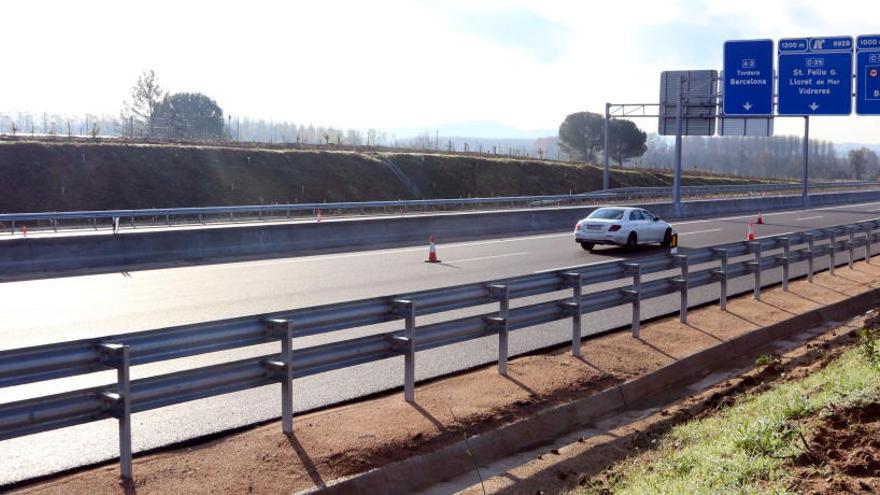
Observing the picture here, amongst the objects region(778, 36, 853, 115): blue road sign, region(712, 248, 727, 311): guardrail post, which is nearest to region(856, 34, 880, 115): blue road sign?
region(778, 36, 853, 115): blue road sign

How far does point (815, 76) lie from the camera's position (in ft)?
98.2

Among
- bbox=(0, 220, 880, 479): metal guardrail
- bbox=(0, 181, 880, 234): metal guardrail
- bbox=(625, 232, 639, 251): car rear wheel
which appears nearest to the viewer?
bbox=(0, 220, 880, 479): metal guardrail

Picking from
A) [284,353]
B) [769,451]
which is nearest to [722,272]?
[769,451]

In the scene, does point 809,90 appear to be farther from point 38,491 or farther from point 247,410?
point 38,491

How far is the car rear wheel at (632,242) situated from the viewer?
2658 cm

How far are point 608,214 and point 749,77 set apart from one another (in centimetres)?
865

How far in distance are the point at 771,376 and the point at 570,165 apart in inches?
3161

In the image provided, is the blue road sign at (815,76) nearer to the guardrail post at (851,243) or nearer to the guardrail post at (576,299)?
the guardrail post at (851,243)

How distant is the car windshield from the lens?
26.8 meters

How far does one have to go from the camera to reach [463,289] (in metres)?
9.16

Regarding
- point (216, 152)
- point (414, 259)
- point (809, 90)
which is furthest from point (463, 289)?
point (216, 152)

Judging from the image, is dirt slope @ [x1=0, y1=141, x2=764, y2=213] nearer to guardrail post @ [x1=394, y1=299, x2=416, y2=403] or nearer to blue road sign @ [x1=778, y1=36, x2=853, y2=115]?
blue road sign @ [x1=778, y1=36, x2=853, y2=115]

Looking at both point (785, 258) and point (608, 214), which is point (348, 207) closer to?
Answer: point (608, 214)

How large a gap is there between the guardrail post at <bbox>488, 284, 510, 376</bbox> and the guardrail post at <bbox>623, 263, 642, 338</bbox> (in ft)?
8.24
